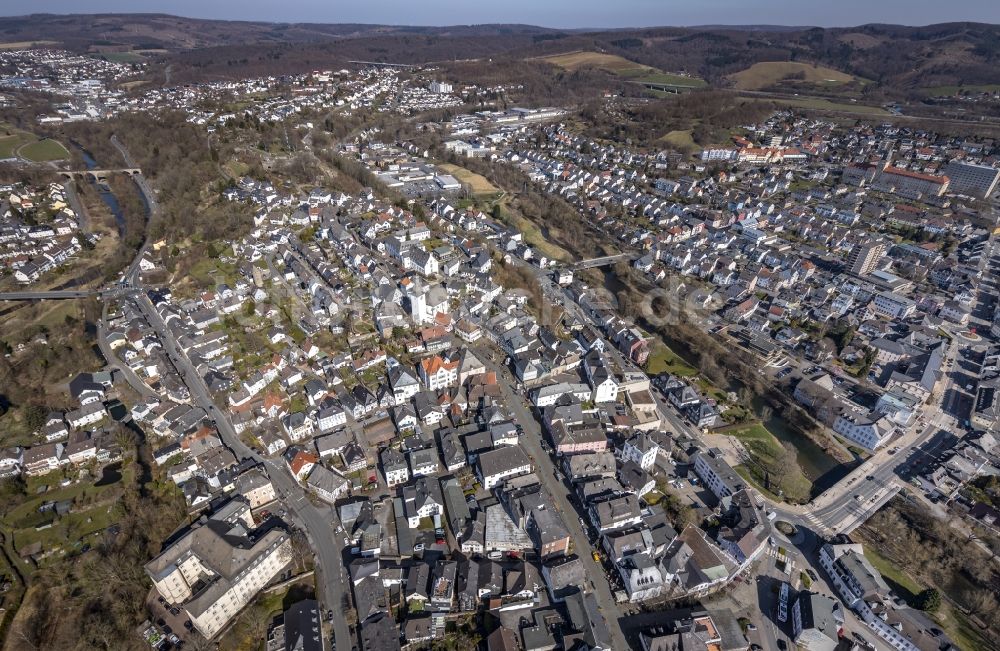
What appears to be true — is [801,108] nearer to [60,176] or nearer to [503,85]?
[503,85]

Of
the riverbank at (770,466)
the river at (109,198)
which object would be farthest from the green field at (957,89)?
the river at (109,198)

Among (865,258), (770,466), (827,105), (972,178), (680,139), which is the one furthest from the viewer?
(827,105)

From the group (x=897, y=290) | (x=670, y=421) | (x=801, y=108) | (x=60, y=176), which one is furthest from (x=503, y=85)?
(x=670, y=421)

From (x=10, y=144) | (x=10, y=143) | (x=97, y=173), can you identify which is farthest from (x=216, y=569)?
(x=10, y=143)

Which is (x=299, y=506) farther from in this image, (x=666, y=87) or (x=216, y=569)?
(x=666, y=87)

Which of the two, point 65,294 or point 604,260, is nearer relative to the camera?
point 65,294

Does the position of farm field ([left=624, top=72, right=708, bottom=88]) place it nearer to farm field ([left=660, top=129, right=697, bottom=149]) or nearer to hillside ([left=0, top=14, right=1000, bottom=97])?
hillside ([left=0, top=14, right=1000, bottom=97])

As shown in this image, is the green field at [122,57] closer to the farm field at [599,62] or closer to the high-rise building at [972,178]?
the farm field at [599,62]
